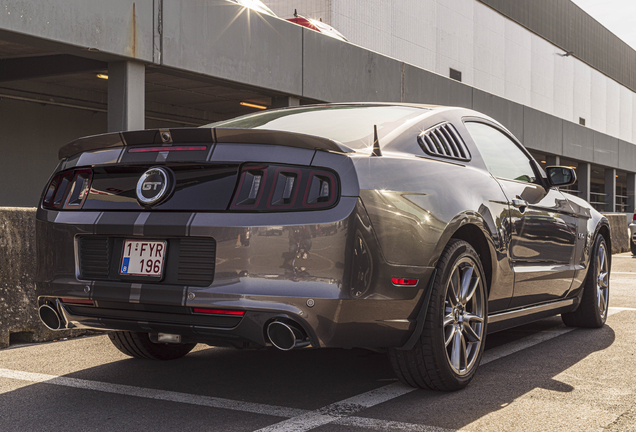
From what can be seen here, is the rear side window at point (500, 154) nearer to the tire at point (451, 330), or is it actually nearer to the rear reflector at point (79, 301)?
the tire at point (451, 330)

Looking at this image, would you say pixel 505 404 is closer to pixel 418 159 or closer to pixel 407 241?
pixel 407 241

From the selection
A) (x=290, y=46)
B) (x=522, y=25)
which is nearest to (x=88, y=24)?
(x=290, y=46)

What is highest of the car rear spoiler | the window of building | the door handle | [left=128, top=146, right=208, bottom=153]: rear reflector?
the window of building

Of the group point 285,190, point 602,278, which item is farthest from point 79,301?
point 602,278

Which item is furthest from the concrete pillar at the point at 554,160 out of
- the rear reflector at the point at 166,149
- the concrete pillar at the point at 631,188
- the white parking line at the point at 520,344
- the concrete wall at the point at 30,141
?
the rear reflector at the point at 166,149

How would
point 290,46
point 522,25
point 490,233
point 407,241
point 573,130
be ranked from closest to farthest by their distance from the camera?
point 407,241
point 490,233
point 290,46
point 573,130
point 522,25

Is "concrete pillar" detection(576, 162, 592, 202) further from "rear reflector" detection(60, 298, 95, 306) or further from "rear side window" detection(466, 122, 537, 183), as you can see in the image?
"rear reflector" detection(60, 298, 95, 306)

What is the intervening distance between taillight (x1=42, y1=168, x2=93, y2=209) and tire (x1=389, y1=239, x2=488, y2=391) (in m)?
1.76

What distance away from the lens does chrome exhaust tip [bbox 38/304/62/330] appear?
3.57 m

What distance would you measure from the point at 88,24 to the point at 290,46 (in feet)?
13.3

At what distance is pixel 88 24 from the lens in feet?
29.0

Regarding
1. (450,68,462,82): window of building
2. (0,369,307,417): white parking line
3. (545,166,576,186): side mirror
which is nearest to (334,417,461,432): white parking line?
(0,369,307,417): white parking line

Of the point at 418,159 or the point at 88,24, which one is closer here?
the point at 418,159

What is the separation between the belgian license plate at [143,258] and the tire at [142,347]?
122 centimetres
